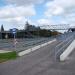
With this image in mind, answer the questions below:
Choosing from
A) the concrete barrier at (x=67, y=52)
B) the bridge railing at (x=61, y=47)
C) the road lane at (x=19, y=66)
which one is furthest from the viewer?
the bridge railing at (x=61, y=47)

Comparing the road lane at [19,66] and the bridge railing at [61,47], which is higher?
the bridge railing at [61,47]

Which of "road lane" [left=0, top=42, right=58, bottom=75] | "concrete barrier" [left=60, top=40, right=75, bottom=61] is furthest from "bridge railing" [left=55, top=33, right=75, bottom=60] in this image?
"road lane" [left=0, top=42, right=58, bottom=75]

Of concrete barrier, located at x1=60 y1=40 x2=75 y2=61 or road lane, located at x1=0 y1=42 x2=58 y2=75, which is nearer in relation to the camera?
road lane, located at x1=0 y1=42 x2=58 y2=75

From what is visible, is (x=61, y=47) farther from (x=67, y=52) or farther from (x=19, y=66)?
(x=19, y=66)

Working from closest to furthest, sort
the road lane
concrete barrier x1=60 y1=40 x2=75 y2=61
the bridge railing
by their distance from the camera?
the road lane < concrete barrier x1=60 y1=40 x2=75 y2=61 < the bridge railing

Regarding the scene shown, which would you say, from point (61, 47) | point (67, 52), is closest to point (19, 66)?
point (67, 52)

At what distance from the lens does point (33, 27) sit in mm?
85688

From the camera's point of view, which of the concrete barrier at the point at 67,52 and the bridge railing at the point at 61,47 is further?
the bridge railing at the point at 61,47

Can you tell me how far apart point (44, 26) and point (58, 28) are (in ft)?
17.3

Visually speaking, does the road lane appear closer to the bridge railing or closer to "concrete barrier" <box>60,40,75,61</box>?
the bridge railing

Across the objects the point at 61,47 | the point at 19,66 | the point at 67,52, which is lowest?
the point at 19,66

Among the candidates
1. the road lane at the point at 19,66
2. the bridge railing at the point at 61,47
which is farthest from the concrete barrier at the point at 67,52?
the road lane at the point at 19,66

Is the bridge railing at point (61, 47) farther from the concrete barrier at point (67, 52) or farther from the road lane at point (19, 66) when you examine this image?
the road lane at point (19, 66)

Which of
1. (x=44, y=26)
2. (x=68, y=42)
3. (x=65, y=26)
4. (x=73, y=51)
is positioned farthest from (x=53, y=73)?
(x=44, y=26)
